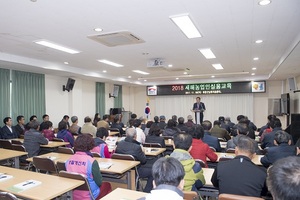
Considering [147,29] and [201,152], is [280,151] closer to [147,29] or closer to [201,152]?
[201,152]

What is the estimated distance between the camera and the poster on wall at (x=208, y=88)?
11.1 meters

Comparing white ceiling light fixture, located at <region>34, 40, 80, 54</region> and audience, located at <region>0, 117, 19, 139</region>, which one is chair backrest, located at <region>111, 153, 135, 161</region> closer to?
white ceiling light fixture, located at <region>34, 40, 80, 54</region>

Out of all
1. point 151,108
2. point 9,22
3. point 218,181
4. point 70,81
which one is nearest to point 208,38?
point 218,181

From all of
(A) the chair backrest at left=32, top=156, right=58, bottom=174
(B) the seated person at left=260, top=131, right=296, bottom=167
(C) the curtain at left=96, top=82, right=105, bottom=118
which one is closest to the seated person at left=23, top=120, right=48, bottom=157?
(A) the chair backrest at left=32, top=156, right=58, bottom=174

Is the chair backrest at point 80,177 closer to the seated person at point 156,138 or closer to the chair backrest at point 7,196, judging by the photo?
the chair backrest at point 7,196

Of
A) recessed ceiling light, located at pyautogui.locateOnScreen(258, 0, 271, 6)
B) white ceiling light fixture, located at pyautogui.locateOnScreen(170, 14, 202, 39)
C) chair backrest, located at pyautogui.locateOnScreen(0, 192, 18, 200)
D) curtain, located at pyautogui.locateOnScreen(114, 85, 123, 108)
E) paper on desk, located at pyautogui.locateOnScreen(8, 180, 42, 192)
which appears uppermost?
white ceiling light fixture, located at pyautogui.locateOnScreen(170, 14, 202, 39)

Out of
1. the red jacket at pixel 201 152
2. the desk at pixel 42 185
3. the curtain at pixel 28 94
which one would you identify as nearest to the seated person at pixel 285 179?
the desk at pixel 42 185

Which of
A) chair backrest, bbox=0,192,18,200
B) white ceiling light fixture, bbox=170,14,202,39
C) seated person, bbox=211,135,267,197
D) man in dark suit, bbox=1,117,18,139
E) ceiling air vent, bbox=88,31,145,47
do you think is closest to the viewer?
chair backrest, bbox=0,192,18,200

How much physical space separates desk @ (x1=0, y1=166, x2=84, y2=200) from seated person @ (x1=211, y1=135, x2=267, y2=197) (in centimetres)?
157

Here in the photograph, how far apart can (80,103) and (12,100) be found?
9.50ft

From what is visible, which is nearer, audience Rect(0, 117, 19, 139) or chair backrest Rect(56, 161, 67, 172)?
chair backrest Rect(56, 161, 67, 172)

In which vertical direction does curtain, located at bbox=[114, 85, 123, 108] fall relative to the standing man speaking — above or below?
above

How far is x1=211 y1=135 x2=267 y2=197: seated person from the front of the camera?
2070mm

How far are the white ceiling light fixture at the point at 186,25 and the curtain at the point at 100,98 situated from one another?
7399mm
